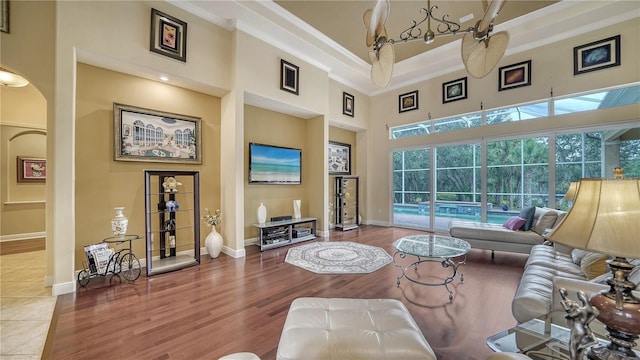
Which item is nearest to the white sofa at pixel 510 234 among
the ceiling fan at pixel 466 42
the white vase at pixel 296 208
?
the ceiling fan at pixel 466 42

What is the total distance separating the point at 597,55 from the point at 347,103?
184 inches

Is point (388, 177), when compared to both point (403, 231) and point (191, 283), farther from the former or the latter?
point (191, 283)

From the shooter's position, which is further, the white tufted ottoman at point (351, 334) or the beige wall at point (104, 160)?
the beige wall at point (104, 160)

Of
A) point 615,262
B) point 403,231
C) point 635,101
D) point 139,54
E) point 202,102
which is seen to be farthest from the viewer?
point 403,231

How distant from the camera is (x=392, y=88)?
22.4ft

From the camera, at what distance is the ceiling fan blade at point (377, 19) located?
1.92 meters

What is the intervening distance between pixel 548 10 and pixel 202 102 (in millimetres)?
5993

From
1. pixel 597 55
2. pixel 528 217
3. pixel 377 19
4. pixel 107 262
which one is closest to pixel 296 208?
pixel 107 262

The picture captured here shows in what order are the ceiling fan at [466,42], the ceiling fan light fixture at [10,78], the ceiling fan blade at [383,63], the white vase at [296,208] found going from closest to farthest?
1. the ceiling fan at [466,42]
2. the ceiling fan blade at [383,63]
3. the ceiling fan light fixture at [10,78]
4. the white vase at [296,208]

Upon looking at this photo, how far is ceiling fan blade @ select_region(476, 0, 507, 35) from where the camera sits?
177 cm

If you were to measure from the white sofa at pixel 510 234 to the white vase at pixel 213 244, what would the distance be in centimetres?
415

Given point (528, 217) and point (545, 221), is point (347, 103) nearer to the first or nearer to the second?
point (528, 217)

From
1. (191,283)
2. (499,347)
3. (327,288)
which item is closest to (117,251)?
(191,283)

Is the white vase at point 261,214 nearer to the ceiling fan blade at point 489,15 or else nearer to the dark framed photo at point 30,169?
the ceiling fan blade at point 489,15
